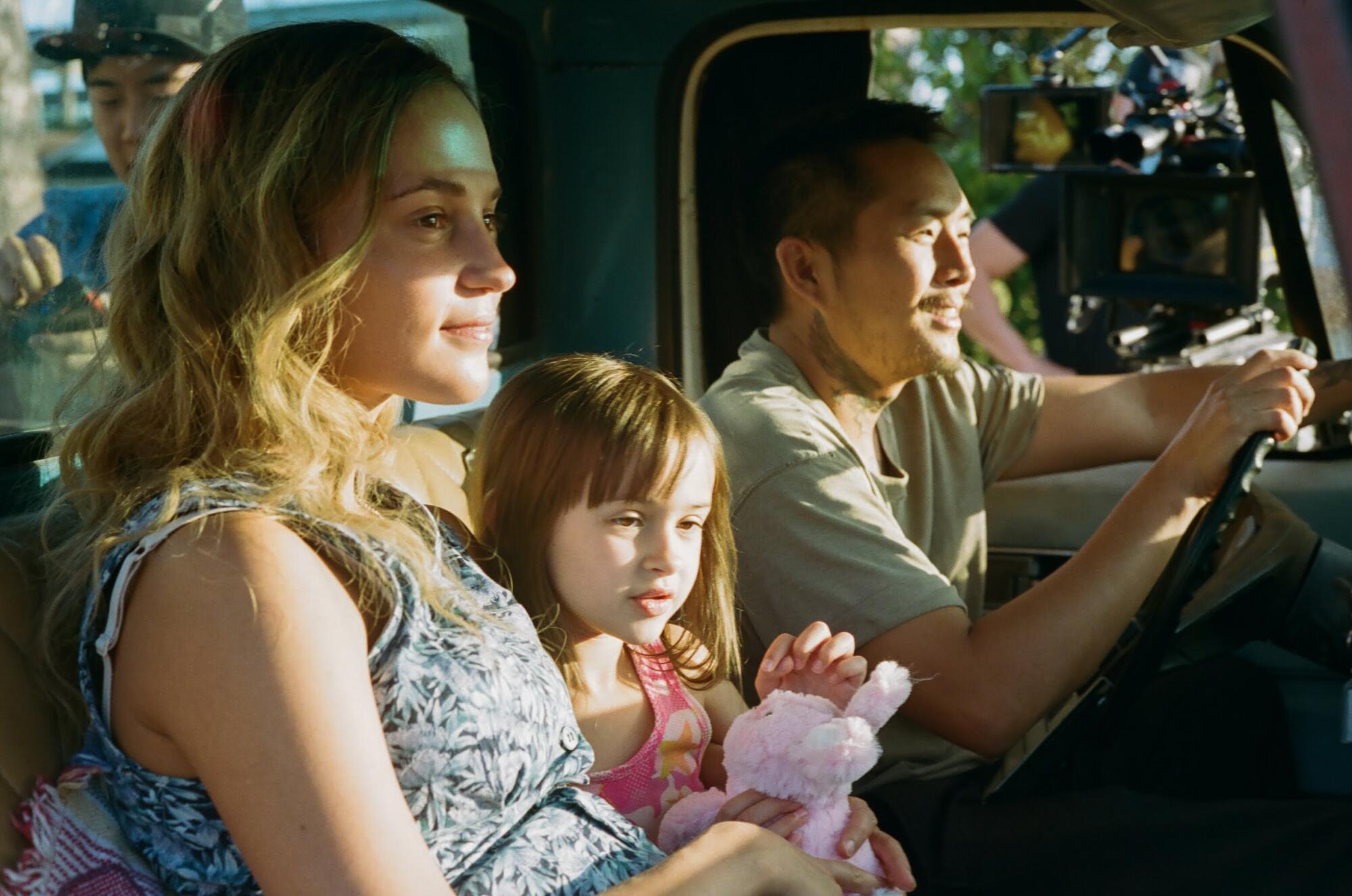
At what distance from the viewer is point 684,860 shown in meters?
1.45

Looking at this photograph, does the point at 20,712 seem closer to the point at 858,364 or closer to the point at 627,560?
the point at 627,560

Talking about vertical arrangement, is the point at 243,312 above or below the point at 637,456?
above

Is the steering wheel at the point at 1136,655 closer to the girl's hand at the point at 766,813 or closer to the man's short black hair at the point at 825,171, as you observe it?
the girl's hand at the point at 766,813

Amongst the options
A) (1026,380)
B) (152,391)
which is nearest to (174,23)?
(152,391)

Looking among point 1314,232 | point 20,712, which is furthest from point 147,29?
point 1314,232

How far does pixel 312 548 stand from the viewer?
4.54ft

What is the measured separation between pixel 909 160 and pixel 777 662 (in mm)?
938

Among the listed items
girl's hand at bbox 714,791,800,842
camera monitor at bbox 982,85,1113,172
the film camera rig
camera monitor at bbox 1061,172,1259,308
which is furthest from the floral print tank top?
camera monitor at bbox 982,85,1113,172

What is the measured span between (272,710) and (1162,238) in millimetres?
2161

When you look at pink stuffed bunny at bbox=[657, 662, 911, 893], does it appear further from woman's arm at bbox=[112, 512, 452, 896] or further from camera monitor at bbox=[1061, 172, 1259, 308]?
camera monitor at bbox=[1061, 172, 1259, 308]

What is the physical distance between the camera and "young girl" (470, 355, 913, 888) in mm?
1718

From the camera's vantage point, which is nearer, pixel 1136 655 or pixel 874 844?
pixel 874 844

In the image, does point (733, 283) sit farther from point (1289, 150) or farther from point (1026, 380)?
point (1289, 150)

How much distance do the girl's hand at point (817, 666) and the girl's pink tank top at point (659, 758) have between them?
0.13 meters
